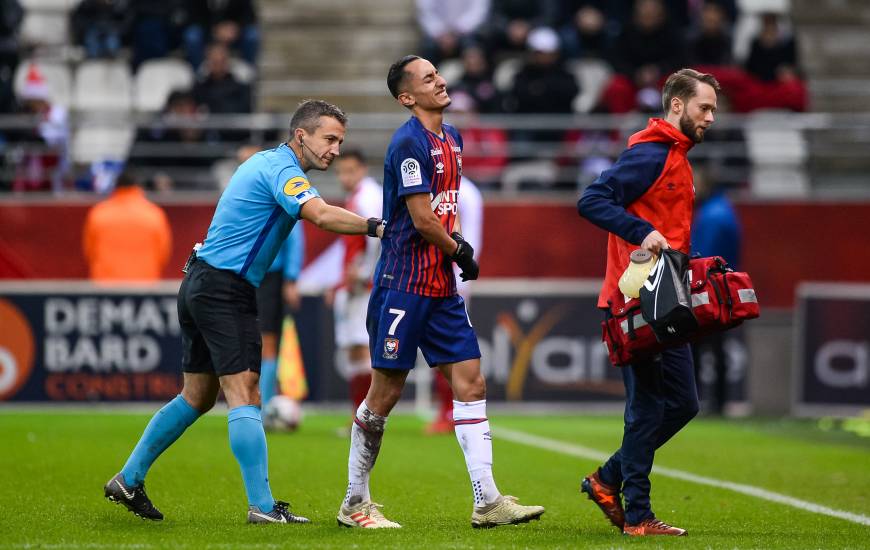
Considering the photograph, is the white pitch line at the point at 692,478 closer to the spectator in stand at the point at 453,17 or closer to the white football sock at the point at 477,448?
the white football sock at the point at 477,448

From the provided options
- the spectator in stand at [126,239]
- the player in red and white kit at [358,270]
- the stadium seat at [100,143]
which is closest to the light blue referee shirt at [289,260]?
the player in red and white kit at [358,270]

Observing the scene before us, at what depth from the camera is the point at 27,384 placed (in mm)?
16406

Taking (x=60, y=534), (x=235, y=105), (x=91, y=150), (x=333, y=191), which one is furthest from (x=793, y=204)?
(x=60, y=534)

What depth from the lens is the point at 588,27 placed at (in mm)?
21109

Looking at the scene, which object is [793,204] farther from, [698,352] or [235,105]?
[235,105]

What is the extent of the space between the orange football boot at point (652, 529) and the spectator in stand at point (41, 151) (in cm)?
1287

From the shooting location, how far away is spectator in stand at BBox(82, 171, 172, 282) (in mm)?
16094

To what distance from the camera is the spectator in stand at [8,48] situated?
20.1 m

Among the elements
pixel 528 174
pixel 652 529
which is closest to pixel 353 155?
pixel 652 529

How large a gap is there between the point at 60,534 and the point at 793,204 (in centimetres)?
1313

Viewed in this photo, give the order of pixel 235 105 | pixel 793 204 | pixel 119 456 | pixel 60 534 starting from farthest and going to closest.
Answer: pixel 235 105
pixel 793 204
pixel 119 456
pixel 60 534

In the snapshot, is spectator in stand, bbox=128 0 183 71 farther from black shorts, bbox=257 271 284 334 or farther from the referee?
the referee

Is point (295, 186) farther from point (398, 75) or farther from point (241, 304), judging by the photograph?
point (398, 75)

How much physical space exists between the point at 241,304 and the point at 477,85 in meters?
12.5
